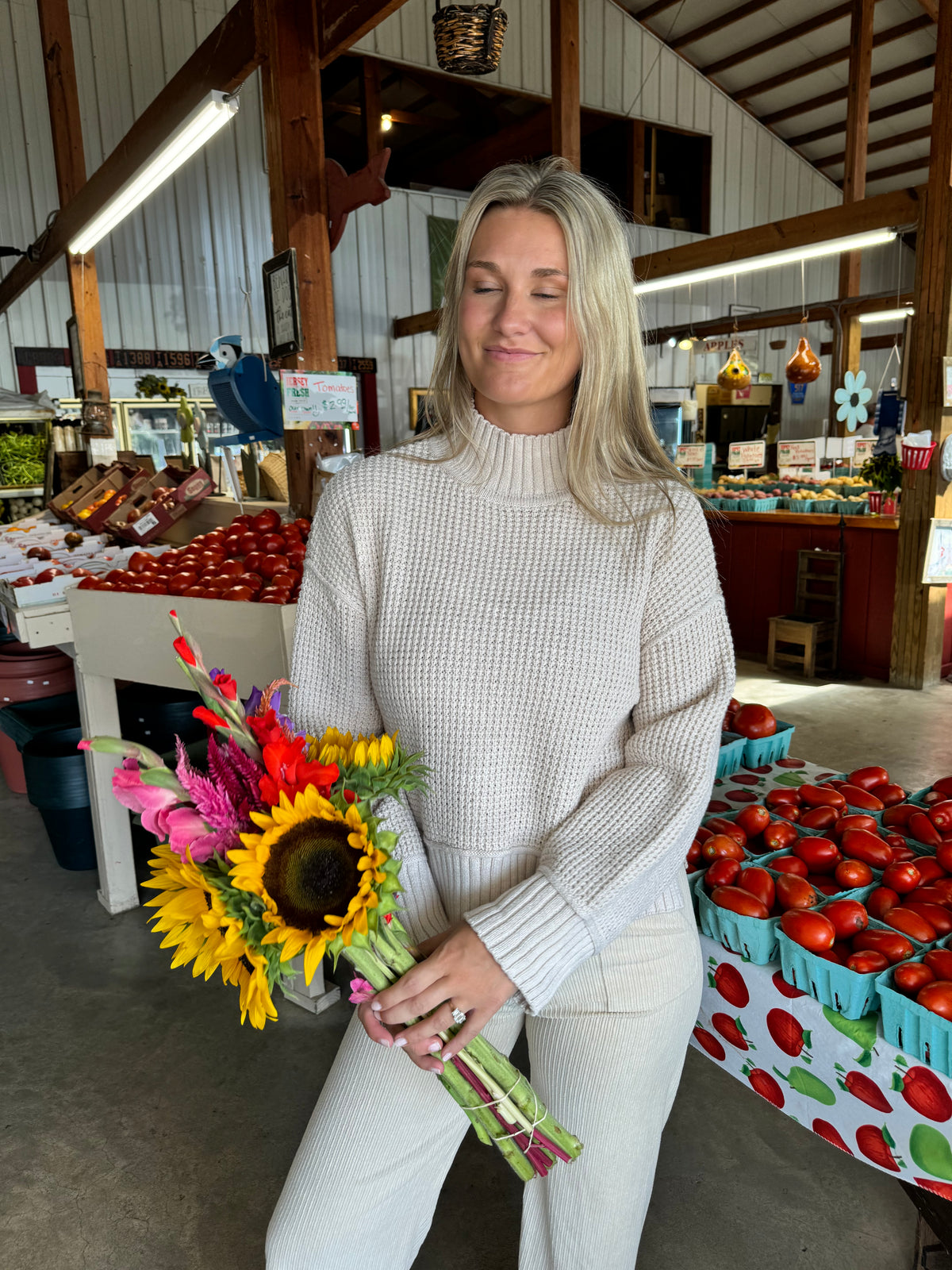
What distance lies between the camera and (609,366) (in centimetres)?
133

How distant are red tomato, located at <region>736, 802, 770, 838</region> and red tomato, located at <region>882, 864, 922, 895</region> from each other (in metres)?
0.29

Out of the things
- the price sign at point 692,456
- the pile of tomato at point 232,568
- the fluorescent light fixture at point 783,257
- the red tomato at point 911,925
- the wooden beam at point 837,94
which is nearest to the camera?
the red tomato at point 911,925

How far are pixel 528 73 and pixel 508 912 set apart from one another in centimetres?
1204

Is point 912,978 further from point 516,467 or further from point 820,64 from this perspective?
point 820,64

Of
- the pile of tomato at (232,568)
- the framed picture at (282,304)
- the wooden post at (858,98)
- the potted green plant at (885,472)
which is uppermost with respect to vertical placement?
the wooden post at (858,98)

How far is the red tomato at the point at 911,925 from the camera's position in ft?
4.88

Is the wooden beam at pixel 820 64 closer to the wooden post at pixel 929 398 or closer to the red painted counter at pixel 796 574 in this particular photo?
the wooden post at pixel 929 398

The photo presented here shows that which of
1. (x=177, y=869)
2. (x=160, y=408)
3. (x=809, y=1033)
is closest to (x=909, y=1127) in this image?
(x=809, y=1033)

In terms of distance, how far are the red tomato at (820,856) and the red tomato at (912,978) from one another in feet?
1.31

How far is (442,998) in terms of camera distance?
114 centimetres

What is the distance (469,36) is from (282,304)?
2005 mm

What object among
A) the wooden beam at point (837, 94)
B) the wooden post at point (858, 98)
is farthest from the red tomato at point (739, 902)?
the wooden beam at point (837, 94)

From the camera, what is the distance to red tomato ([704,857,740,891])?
1.70 metres

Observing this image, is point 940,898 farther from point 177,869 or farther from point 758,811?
point 177,869
